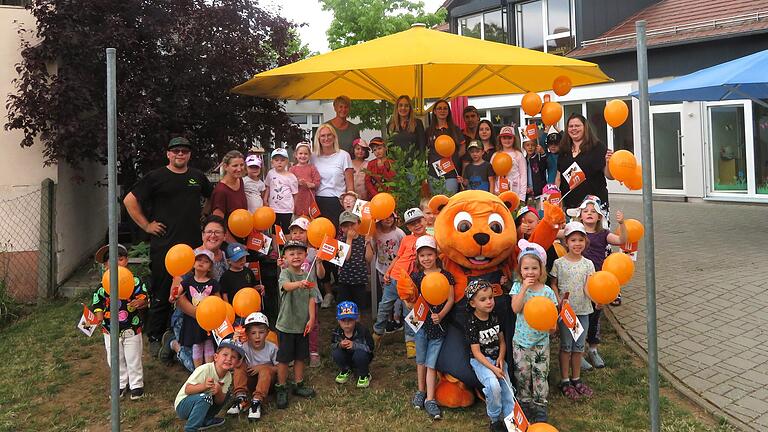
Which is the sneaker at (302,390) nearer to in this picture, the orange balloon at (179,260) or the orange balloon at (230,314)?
the orange balloon at (230,314)

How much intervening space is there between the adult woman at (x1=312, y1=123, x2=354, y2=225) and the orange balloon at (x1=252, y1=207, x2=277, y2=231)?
2.64 feet

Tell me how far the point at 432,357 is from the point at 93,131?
17.7 feet

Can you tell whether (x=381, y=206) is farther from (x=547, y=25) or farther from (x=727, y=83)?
(x=547, y=25)

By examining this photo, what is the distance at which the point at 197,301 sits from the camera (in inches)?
190

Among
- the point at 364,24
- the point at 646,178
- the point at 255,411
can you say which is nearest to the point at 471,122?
the point at 255,411

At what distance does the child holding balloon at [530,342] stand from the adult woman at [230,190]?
280 cm

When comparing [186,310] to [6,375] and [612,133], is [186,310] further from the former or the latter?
[612,133]

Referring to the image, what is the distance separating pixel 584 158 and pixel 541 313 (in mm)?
2567

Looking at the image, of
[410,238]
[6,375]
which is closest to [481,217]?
[410,238]

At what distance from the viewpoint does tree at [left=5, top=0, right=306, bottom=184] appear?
24.1ft

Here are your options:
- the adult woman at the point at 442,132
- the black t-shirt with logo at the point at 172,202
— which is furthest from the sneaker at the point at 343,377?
the adult woman at the point at 442,132

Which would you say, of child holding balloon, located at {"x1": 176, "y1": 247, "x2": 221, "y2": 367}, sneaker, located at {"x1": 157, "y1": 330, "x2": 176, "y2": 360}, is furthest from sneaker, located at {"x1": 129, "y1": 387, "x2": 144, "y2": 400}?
sneaker, located at {"x1": 157, "y1": 330, "x2": 176, "y2": 360}

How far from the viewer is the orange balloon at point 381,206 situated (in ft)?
16.9

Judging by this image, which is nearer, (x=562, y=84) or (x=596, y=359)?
(x=596, y=359)
